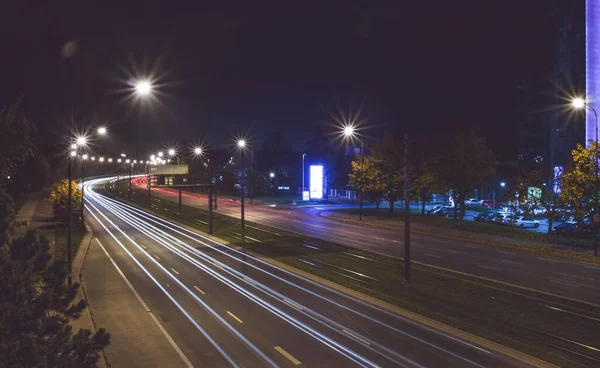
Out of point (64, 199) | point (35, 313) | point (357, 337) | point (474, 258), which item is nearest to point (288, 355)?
point (357, 337)

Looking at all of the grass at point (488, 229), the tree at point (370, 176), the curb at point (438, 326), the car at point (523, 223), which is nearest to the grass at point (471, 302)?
the curb at point (438, 326)

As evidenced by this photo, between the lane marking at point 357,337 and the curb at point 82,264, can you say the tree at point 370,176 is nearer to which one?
the curb at point 82,264

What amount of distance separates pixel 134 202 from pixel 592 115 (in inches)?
2491

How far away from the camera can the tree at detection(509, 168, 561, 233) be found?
38688 millimetres

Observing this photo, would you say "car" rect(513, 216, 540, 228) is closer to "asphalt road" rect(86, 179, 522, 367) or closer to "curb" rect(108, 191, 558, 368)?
"asphalt road" rect(86, 179, 522, 367)

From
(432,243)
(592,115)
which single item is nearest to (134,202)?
Answer: (432,243)

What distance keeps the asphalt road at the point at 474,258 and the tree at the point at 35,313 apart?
19187 millimetres

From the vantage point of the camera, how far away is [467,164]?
49.1 meters

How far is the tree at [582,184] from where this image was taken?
3253cm

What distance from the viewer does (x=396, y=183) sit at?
6181 cm

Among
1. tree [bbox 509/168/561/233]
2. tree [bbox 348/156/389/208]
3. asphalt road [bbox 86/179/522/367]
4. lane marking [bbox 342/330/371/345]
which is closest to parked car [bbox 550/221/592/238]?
tree [bbox 509/168/561/233]

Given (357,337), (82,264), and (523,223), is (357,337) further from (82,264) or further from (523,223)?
(523,223)

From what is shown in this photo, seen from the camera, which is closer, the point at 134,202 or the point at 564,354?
the point at 564,354

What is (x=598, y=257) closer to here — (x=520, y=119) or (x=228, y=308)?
(x=228, y=308)
